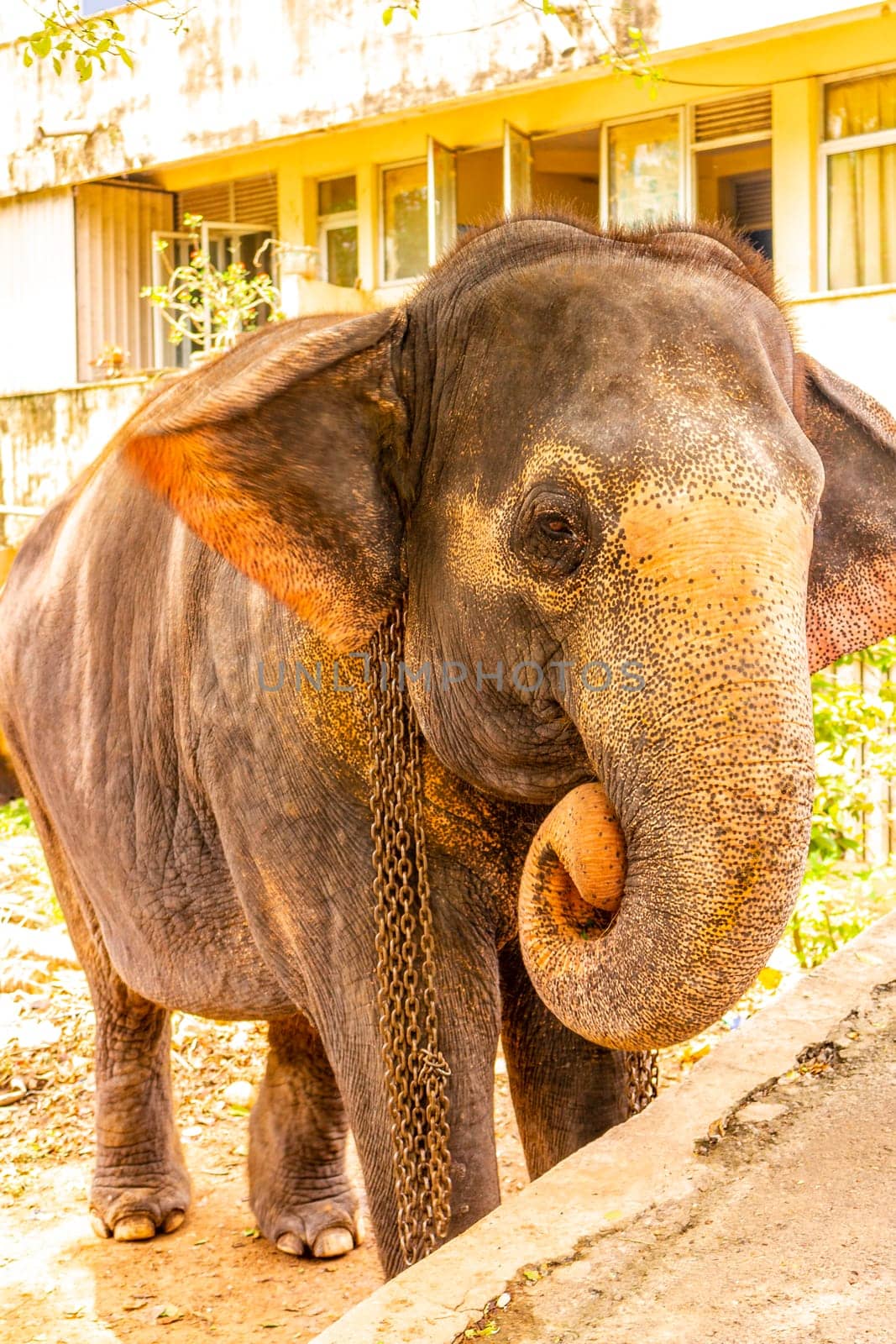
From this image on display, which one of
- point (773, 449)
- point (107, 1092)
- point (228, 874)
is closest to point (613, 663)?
point (773, 449)

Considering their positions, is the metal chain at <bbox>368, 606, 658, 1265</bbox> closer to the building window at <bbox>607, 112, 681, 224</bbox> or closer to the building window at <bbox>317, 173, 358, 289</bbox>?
the building window at <bbox>607, 112, 681, 224</bbox>

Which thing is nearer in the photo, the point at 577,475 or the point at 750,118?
the point at 577,475

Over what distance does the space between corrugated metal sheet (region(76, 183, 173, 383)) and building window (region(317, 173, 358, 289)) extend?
2.10 m

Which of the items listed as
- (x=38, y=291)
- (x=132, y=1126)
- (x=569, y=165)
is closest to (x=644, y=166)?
(x=569, y=165)

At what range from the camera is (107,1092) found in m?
4.29

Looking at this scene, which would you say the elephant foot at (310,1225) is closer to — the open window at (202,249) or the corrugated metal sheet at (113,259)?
the open window at (202,249)

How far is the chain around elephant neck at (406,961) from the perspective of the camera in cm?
262

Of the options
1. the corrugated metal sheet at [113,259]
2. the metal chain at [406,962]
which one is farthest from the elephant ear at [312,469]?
the corrugated metal sheet at [113,259]

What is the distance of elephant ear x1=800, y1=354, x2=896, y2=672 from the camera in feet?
9.27

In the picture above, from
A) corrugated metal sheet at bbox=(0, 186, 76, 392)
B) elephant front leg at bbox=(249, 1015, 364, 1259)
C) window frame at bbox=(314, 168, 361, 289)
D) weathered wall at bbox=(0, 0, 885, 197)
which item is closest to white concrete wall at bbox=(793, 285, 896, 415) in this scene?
weathered wall at bbox=(0, 0, 885, 197)

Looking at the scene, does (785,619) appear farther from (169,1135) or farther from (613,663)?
(169,1135)

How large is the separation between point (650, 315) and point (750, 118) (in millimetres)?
9720

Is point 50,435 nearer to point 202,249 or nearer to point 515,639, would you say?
point 202,249

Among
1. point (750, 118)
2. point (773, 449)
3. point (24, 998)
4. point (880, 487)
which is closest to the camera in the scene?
point (773, 449)
